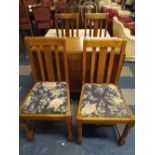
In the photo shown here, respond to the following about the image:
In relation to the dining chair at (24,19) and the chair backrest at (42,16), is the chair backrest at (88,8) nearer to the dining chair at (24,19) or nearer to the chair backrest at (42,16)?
the chair backrest at (42,16)

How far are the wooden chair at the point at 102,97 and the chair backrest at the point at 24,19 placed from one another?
101 inches

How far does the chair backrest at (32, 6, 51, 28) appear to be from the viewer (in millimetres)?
3733

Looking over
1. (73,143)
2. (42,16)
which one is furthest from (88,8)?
(73,143)

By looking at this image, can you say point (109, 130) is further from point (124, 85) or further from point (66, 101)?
point (124, 85)

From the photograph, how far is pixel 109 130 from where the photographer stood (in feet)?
5.92

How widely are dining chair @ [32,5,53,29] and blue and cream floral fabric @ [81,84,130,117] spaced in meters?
2.72

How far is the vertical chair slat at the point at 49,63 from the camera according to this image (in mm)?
1591

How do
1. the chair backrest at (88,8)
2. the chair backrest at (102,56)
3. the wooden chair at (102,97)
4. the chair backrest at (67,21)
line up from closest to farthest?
the wooden chair at (102,97)
the chair backrest at (102,56)
the chair backrest at (67,21)
the chair backrest at (88,8)

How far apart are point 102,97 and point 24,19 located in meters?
3.02

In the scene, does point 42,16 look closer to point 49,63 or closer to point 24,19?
point 24,19

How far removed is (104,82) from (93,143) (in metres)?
0.61

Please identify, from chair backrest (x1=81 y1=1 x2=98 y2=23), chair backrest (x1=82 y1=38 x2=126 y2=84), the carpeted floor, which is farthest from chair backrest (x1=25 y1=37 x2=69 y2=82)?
chair backrest (x1=81 y1=1 x2=98 y2=23)

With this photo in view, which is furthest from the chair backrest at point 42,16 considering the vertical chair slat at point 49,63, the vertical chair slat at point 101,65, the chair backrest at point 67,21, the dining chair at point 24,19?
the vertical chair slat at point 101,65
